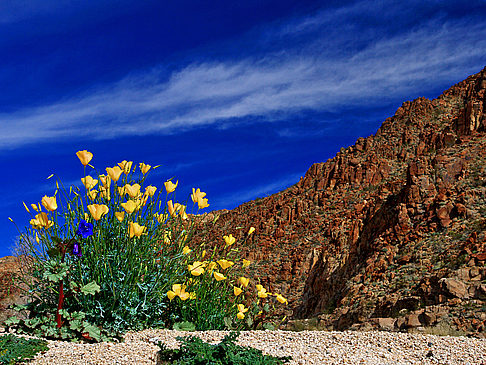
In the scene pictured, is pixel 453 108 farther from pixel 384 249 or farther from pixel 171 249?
pixel 171 249

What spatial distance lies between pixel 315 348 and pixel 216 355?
1477 millimetres

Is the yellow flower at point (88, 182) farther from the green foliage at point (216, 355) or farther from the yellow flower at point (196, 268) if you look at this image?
the green foliage at point (216, 355)

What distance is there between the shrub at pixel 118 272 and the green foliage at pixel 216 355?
1.22 m

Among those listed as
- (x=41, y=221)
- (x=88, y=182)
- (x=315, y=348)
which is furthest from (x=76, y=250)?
(x=315, y=348)

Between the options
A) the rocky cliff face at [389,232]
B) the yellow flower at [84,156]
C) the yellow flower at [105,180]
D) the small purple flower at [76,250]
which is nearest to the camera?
the small purple flower at [76,250]

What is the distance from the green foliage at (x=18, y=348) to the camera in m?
4.86

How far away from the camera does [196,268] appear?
6566mm

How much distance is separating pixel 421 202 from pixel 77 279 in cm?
1334

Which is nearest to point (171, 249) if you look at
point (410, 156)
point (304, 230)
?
point (304, 230)

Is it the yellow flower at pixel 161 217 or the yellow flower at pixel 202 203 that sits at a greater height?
the yellow flower at pixel 202 203

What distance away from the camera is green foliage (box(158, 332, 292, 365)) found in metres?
4.45

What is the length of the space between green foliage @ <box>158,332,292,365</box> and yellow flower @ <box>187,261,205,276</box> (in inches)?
60.7

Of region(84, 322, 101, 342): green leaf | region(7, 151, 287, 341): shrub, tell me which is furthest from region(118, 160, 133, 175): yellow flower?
region(84, 322, 101, 342): green leaf

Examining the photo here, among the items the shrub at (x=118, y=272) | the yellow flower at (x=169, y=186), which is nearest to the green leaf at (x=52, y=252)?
the shrub at (x=118, y=272)
